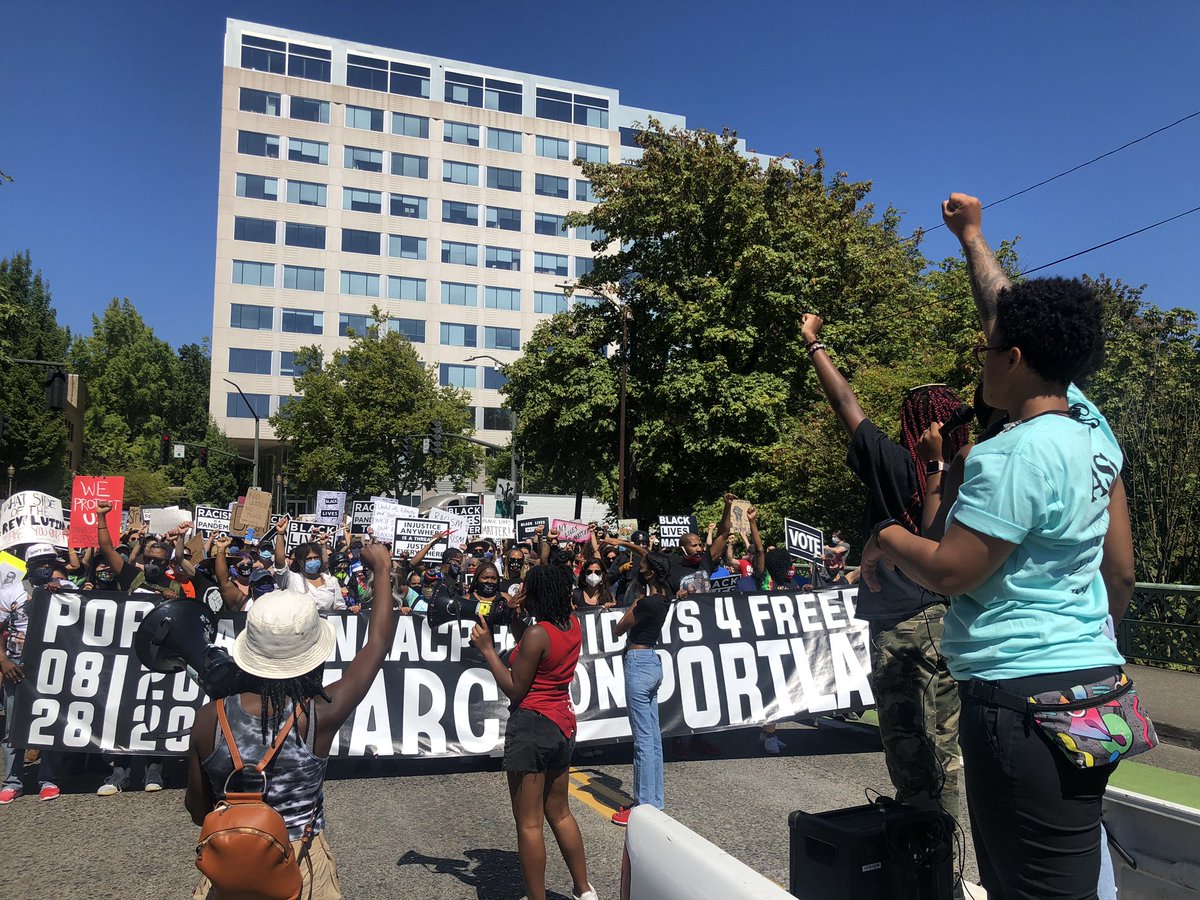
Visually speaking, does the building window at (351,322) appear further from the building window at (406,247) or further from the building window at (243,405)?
the building window at (243,405)

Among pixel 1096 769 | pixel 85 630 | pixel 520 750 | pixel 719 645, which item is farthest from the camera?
pixel 719 645

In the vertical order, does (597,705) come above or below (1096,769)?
below

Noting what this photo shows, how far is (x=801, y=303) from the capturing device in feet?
90.3

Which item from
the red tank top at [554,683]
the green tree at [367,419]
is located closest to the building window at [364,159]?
the green tree at [367,419]

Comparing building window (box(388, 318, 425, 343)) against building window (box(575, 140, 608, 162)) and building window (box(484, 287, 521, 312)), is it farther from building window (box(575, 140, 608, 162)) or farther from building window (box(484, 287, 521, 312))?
building window (box(575, 140, 608, 162))

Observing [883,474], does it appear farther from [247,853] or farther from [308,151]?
[308,151]

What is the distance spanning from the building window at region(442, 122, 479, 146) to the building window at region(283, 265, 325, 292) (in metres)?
13.2

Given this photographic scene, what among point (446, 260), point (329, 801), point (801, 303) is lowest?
point (329, 801)

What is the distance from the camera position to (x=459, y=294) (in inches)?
2462

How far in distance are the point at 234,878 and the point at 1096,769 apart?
2.23 m

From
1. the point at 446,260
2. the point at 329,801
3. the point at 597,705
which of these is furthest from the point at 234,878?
the point at 446,260

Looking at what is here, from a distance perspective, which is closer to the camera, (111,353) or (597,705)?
(597,705)

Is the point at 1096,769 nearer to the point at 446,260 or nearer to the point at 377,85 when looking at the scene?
the point at 446,260

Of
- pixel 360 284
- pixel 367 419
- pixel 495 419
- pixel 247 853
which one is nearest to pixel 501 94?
pixel 360 284
